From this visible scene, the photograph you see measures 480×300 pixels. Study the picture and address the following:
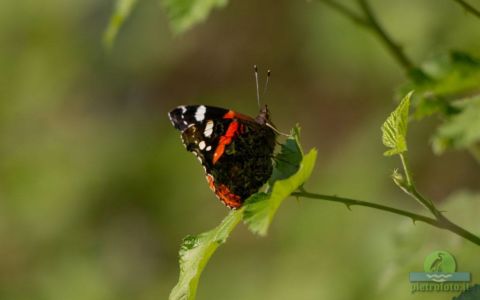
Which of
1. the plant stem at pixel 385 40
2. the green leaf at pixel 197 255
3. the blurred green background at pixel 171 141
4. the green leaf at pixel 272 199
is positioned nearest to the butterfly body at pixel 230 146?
the green leaf at pixel 197 255

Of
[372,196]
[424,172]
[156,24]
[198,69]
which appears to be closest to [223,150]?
[372,196]

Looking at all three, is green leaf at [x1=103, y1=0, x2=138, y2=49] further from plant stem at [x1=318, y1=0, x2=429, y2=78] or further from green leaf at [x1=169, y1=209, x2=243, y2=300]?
green leaf at [x1=169, y1=209, x2=243, y2=300]

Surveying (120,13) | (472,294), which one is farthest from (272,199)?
(120,13)

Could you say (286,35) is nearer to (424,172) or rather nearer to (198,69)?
(198,69)

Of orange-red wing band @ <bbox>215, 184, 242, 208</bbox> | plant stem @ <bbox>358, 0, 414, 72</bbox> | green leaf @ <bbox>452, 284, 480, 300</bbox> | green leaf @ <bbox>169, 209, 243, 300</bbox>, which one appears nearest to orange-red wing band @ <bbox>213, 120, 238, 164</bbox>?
orange-red wing band @ <bbox>215, 184, 242, 208</bbox>

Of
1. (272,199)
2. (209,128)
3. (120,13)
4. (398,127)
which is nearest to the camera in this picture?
(272,199)

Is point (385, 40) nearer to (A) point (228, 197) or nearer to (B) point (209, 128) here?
(B) point (209, 128)
